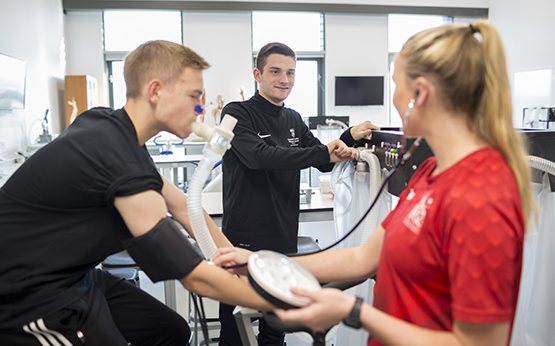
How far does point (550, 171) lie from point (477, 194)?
859mm

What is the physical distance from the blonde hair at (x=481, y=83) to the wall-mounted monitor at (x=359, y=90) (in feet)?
21.8

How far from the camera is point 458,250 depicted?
686 millimetres

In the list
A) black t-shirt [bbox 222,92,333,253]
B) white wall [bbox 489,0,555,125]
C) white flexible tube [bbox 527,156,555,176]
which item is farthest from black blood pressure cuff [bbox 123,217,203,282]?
white wall [bbox 489,0,555,125]

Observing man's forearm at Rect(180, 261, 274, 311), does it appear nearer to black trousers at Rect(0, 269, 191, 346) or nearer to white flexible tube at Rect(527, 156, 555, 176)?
black trousers at Rect(0, 269, 191, 346)

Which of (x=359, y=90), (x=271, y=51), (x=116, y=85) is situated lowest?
(x=271, y=51)

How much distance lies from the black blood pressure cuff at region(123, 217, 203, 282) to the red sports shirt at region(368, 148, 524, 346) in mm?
451

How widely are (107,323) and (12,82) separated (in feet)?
14.1

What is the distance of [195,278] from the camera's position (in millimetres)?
992

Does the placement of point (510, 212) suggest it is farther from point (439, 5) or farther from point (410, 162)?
point (439, 5)

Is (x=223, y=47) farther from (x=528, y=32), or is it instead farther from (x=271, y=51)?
(x=271, y=51)

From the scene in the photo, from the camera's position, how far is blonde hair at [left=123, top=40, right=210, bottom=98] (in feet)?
3.54

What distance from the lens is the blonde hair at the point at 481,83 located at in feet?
2.45

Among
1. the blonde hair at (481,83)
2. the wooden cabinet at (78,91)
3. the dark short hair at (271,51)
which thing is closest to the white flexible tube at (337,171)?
the dark short hair at (271,51)

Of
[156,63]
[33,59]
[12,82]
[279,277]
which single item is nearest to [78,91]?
[33,59]
